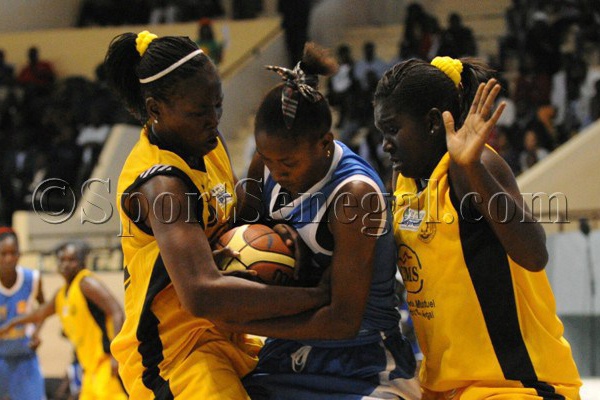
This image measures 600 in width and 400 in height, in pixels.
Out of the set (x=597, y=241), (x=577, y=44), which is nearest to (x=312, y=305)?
(x=597, y=241)

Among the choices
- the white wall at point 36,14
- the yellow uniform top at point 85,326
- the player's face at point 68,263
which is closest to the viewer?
the yellow uniform top at point 85,326

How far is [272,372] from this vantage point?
3217 millimetres

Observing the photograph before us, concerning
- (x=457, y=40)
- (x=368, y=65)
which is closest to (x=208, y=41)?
(x=368, y=65)

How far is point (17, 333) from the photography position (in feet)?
26.3

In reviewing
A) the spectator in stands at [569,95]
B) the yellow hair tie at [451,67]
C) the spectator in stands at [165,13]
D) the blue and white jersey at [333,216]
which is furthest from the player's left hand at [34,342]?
the spectator in stands at [165,13]

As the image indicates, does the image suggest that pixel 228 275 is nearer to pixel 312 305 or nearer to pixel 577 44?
pixel 312 305

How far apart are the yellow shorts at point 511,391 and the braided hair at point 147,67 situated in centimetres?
132

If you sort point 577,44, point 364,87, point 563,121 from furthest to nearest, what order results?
1. point 364,87
2. point 577,44
3. point 563,121

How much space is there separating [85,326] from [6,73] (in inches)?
329

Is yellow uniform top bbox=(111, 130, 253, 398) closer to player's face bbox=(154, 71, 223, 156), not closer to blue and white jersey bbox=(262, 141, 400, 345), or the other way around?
Answer: player's face bbox=(154, 71, 223, 156)

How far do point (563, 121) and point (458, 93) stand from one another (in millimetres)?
7673

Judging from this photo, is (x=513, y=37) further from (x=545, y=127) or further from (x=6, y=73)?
(x=6, y=73)

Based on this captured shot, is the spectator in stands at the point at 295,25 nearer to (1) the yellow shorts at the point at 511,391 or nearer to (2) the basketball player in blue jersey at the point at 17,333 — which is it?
(2) the basketball player in blue jersey at the point at 17,333

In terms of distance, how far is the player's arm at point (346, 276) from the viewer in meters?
2.94
